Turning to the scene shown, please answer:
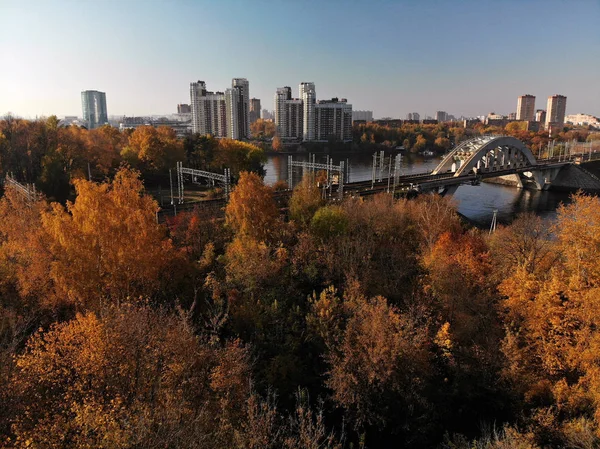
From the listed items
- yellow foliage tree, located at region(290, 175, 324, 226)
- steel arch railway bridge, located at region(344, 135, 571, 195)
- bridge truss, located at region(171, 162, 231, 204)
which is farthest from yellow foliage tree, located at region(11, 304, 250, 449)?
steel arch railway bridge, located at region(344, 135, 571, 195)

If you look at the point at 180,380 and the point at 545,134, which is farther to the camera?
the point at 545,134

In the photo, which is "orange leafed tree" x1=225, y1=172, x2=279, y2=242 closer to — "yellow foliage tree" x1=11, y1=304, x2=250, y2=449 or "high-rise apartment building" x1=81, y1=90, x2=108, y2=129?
"yellow foliage tree" x1=11, y1=304, x2=250, y2=449

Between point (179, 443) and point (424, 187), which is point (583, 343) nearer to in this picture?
point (179, 443)

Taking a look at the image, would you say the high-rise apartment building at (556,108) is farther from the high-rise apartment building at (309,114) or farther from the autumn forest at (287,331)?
the autumn forest at (287,331)

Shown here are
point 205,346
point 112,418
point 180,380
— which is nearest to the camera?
point 112,418

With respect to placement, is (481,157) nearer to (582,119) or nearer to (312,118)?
(312,118)

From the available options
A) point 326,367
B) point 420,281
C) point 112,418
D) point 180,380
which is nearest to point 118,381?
point 180,380
